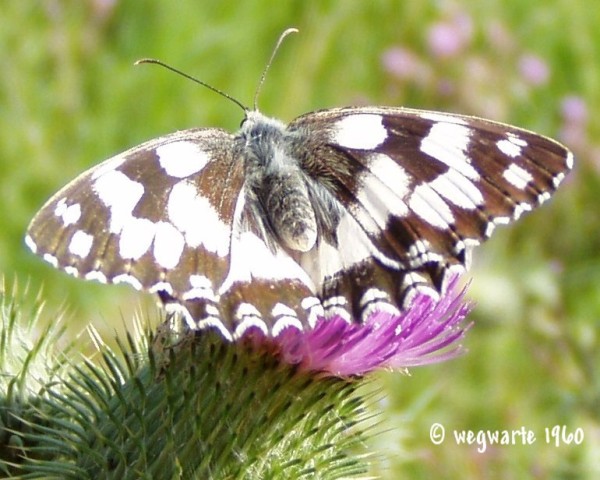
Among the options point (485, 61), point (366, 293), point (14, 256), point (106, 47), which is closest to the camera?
point (366, 293)

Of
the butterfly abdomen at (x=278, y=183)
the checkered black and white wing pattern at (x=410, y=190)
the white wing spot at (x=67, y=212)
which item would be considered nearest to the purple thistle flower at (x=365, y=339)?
the checkered black and white wing pattern at (x=410, y=190)

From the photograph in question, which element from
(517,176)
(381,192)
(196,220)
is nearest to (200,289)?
(196,220)

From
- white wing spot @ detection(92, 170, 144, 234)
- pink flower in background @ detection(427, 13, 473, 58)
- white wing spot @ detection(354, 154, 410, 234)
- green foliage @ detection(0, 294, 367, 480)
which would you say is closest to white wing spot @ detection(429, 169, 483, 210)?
white wing spot @ detection(354, 154, 410, 234)

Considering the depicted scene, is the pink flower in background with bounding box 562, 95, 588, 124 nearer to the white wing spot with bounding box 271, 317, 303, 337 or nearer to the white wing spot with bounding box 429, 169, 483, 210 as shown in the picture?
the white wing spot with bounding box 429, 169, 483, 210

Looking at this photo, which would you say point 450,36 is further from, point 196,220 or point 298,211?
point 196,220

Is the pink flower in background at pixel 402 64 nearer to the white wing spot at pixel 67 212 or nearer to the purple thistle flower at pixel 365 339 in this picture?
the purple thistle flower at pixel 365 339

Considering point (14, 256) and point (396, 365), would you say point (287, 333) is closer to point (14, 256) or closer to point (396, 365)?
point (396, 365)

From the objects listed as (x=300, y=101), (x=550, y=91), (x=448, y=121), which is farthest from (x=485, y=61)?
(x=448, y=121)
